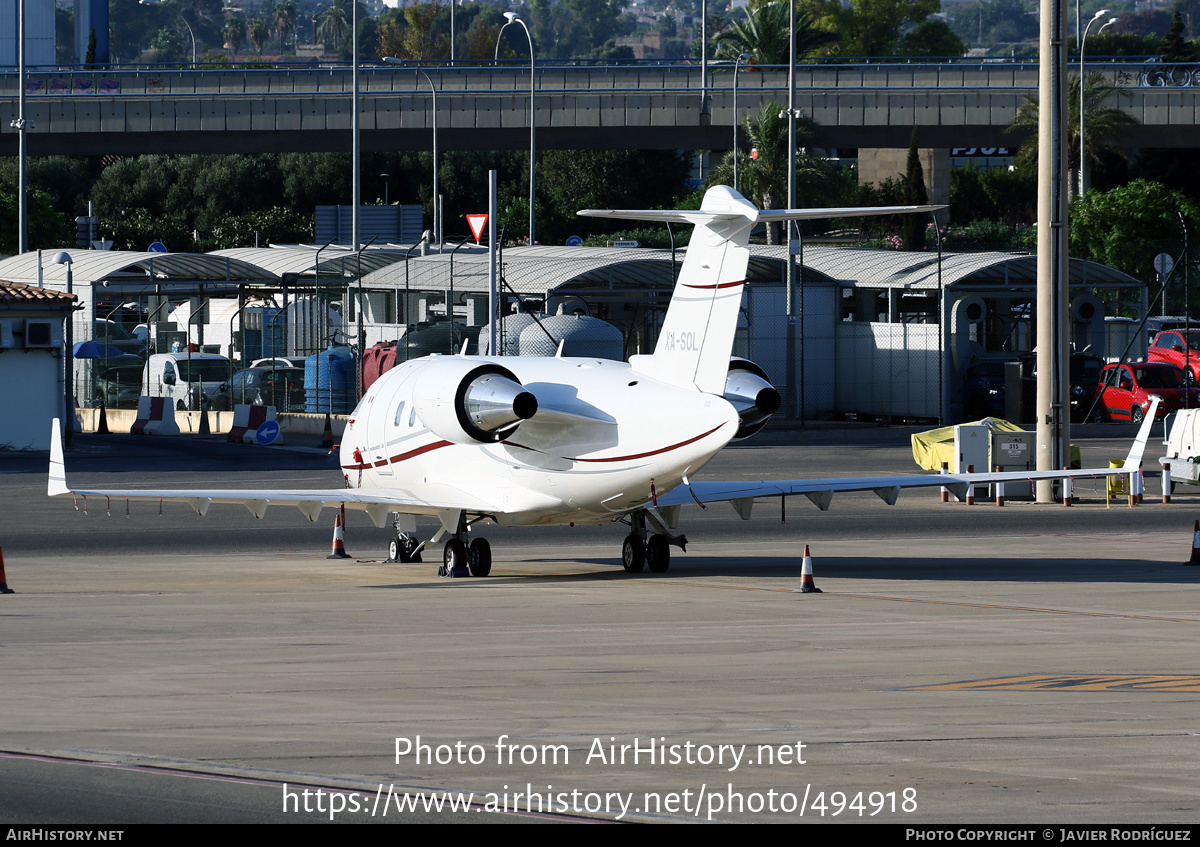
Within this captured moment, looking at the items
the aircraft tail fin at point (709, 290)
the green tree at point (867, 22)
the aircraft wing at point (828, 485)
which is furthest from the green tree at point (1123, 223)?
the green tree at point (867, 22)

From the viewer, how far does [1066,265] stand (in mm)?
33469

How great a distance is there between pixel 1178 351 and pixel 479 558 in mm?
41232

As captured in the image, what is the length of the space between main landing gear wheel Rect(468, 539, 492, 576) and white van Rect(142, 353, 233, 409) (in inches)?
1211

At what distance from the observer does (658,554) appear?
74.6 ft

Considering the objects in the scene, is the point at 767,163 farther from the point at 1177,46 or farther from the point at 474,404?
the point at 474,404

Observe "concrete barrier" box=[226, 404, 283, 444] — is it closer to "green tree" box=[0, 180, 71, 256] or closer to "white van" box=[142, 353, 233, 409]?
"white van" box=[142, 353, 233, 409]

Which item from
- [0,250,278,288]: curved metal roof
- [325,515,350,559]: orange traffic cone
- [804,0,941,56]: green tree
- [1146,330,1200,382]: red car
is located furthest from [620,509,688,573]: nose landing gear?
[804,0,941,56]: green tree

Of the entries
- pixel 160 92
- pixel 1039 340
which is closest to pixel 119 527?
pixel 1039 340

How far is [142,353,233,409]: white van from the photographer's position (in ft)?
170

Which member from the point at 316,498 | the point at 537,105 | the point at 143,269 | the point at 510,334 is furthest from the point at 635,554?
the point at 537,105

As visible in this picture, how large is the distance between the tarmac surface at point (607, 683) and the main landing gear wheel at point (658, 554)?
37 centimetres

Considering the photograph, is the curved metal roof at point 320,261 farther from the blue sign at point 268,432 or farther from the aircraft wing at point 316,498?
the aircraft wing at point 316,498

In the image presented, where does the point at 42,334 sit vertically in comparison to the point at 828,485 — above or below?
above
